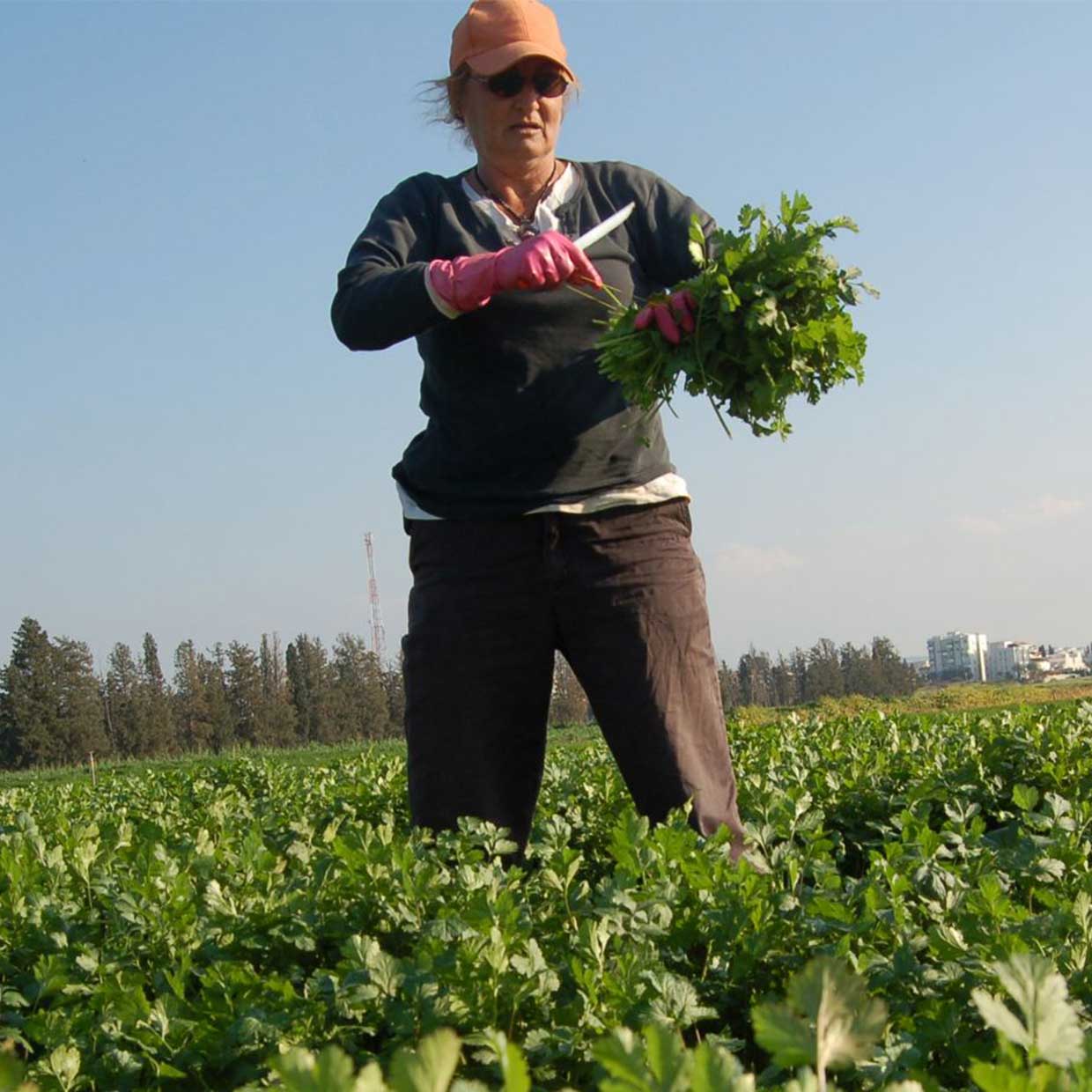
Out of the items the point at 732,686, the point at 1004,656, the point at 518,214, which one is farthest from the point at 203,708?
the point at 1004,656

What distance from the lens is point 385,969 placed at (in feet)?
5.77

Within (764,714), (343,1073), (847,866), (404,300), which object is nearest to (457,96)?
(404,300)

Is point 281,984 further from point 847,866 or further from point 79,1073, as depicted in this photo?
point 847,866

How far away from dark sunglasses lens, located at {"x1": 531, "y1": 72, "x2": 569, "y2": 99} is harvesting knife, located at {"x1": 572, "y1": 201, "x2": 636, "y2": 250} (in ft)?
1.10

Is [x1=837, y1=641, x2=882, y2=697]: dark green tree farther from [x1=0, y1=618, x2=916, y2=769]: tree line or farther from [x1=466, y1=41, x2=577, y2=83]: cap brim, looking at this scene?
[x1=466, y1=41, x2=577, y2=83]: cap brim

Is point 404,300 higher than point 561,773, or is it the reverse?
point 404,300

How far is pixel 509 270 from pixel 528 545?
699mm

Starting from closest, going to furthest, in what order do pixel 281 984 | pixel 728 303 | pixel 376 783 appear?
1. pixel 281 984
2. pixel 728 303
3. pixel 376 783

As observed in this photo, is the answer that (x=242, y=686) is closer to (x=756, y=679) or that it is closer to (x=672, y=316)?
(x=756, y=679)

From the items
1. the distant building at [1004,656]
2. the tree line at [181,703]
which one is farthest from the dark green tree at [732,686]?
the distant building at [1004,656]

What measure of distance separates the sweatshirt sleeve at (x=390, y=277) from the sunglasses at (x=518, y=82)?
0.33 meters

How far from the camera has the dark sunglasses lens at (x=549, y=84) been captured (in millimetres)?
3162

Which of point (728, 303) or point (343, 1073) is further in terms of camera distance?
point (728, 303)

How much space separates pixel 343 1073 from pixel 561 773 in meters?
5.62
